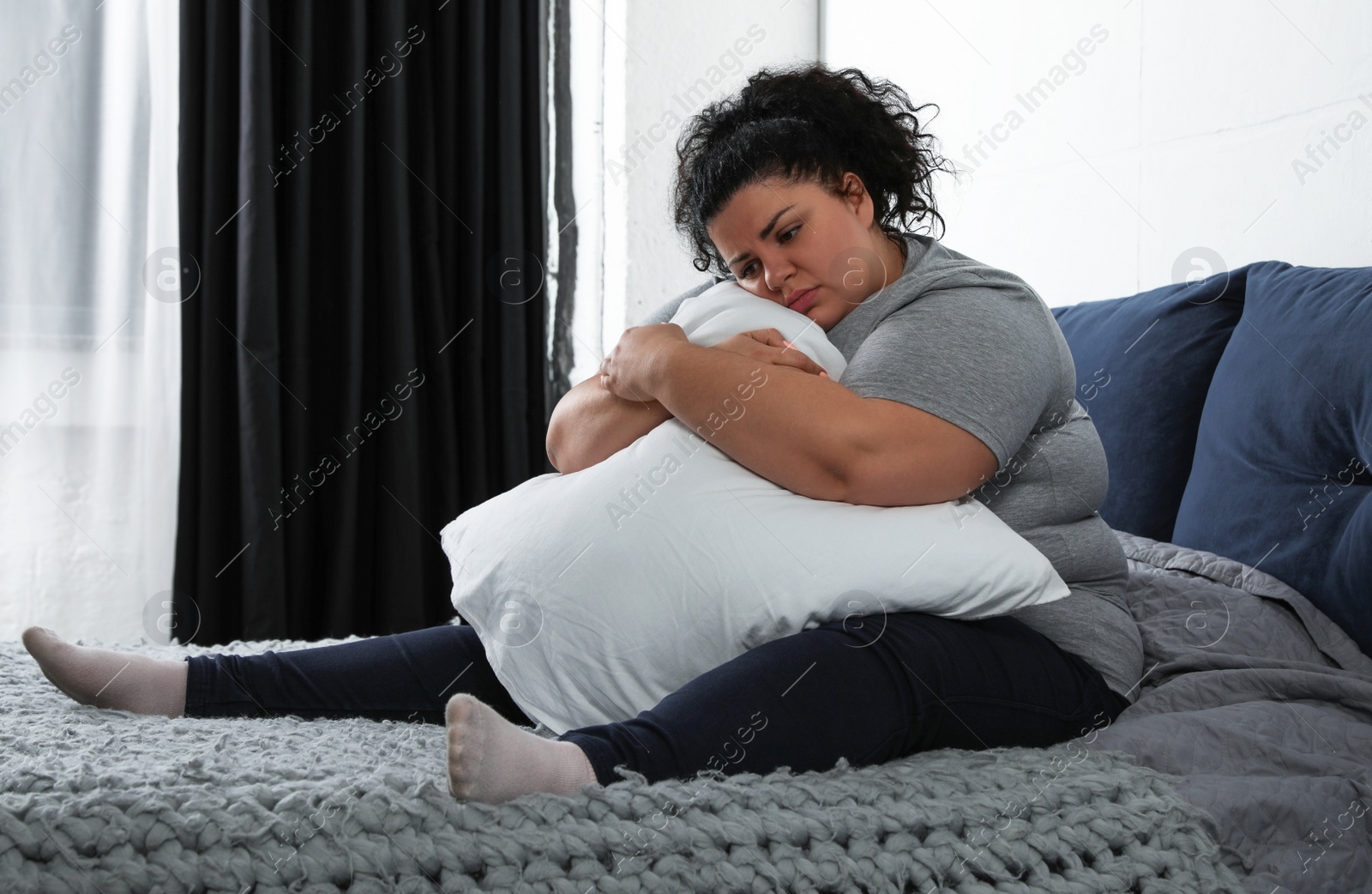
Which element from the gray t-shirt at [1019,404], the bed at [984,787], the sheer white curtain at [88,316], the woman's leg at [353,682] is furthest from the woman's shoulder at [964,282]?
the sheer white curtain at [88,316]

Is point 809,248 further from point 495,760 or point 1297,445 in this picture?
point 495,760

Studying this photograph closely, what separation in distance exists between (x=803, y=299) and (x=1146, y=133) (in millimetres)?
929

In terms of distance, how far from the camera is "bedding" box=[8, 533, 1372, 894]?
59cm

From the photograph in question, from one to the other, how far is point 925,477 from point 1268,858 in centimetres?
37

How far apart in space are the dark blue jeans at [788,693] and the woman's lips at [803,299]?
0.40 meters

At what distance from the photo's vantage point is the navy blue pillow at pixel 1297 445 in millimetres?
1017

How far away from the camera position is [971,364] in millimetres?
917

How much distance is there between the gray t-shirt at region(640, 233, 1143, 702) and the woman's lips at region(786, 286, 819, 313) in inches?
2.2

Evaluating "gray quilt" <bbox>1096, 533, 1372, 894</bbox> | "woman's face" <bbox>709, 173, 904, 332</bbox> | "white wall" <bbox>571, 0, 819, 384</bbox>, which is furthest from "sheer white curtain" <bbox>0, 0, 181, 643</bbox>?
"gray quilt" <bbox>1096, 533, 1372, 894</bbox>

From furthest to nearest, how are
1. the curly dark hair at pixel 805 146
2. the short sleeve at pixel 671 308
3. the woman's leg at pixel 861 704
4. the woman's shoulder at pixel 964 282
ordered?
the short sleeve at pixel 671 308
the curly dark hair at pixel 805 146
the woman's shoulder at pixel 964 282
the woman's leg at pixel 861 704

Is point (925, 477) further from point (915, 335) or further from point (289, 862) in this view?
point (289, 862)

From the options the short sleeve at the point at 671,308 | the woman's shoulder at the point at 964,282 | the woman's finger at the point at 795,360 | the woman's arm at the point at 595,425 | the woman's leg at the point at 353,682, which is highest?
the woman's shoulder at the point at 964,282

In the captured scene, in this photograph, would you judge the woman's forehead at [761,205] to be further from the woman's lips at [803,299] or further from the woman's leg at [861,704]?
the woman's leg at [861,704]

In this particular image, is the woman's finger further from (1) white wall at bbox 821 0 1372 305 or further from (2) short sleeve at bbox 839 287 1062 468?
(1) white wall at bbox 821 0 1372 305
